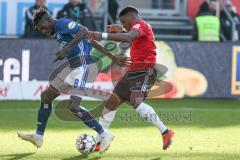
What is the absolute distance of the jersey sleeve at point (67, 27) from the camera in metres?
9.71

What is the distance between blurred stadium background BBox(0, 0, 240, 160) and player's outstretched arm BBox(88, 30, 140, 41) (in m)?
1.50

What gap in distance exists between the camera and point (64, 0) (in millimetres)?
19094

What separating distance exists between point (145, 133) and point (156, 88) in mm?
4681

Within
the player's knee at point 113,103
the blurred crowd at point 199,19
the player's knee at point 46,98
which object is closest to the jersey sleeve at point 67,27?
the player's knee at point 46,98

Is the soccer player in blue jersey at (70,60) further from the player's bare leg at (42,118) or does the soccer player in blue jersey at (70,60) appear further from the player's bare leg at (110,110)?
the player's bare leg at (110,110)

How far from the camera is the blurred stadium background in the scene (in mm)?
10281

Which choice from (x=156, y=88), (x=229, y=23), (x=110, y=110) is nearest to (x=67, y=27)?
(x=110, y=110)

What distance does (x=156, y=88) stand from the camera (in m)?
16.4

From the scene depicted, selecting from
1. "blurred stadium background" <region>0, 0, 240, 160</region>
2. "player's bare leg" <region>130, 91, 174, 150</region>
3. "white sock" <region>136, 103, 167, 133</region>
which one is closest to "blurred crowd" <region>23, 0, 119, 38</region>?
"blurred stadium background" <region>0, 0, 240, 160</region>

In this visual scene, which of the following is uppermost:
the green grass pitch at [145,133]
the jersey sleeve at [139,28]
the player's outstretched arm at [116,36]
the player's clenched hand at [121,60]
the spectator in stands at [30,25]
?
the jersey sleeve at [139,28]

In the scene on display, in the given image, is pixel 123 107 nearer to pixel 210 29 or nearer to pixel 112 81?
pixel 112 81

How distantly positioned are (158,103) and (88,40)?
249 inches

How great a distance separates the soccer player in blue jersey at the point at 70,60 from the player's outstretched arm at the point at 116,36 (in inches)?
13.5

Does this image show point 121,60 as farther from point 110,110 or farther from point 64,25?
point 64,25
